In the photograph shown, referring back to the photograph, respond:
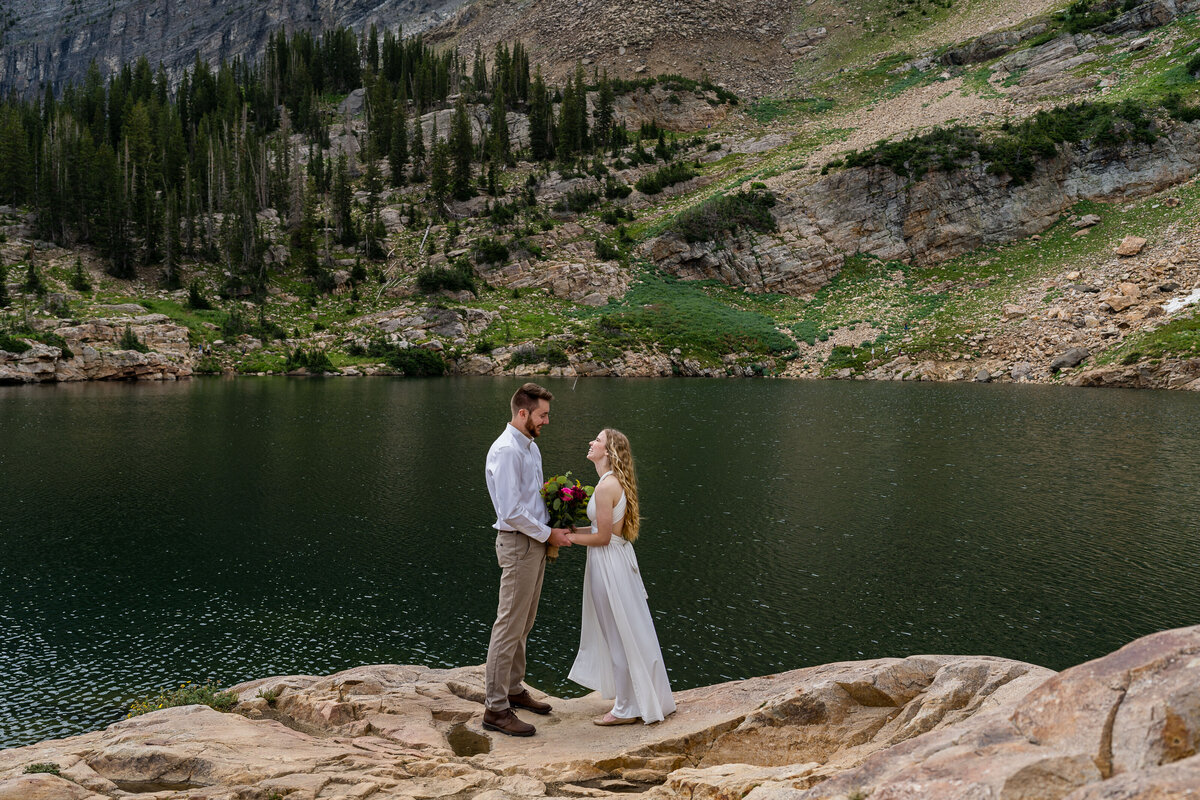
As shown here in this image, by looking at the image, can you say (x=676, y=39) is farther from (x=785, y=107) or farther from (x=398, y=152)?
(x=398, y=152)

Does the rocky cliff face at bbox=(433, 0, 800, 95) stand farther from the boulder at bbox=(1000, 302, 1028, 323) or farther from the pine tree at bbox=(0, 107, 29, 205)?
the pine tree at bbox=(0, 107, 29, 205)

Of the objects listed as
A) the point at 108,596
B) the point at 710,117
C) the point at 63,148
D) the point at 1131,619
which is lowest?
the point at 1131,619

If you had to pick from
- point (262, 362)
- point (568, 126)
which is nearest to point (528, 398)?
point (262, 362)

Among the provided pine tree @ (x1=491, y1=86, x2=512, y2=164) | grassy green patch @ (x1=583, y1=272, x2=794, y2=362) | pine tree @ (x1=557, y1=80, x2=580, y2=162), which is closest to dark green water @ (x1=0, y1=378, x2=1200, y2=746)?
grassy green patch @ (x1=583, y1=272, x2=794, y2=362)

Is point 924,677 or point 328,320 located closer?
point 924,677

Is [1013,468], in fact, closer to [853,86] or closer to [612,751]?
[612,751]

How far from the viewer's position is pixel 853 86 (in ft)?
381

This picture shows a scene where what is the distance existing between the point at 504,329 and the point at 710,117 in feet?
219

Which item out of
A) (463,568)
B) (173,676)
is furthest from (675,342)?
(173,676)

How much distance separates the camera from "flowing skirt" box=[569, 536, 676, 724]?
7922 mm

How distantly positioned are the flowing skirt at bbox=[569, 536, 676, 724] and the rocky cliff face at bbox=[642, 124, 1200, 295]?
265ft

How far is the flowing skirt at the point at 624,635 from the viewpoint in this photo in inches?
312

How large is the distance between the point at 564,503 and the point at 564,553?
34.9ft

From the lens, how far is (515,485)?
783 cm
